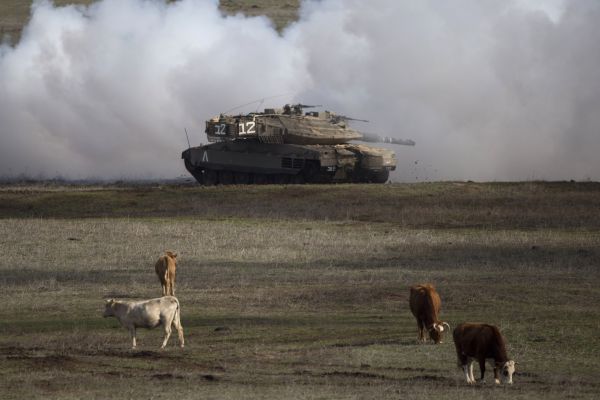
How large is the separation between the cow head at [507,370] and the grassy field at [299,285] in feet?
0.74

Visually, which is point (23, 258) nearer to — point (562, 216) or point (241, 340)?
point (241, 340)

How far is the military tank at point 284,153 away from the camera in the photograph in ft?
193

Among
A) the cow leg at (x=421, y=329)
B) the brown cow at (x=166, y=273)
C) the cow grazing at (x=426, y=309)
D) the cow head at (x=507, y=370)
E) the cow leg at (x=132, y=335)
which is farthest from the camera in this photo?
the brown cow at (x=166, y=273)

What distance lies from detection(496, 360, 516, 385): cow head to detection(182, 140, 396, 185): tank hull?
40099 millimetres

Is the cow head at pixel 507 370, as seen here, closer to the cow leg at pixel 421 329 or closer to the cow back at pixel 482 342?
the cow back at pixel 482 342

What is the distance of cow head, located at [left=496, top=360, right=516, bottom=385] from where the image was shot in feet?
59.0

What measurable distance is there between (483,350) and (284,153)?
41.7 m

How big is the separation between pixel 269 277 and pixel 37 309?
6.01 meters

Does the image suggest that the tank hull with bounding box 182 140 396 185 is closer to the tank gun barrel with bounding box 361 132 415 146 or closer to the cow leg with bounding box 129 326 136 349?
the tank gun barrel with bounding box 361 132 415 146

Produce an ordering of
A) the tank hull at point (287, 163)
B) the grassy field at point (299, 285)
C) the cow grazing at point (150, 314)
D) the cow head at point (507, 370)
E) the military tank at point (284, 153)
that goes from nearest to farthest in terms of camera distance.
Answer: the cow head at point (507, 370) < the grassy field at point (299, 285) < the cow grazing at point (150, 314) < the tank hull at point (287, 163) < the military tank at point (284, 153)

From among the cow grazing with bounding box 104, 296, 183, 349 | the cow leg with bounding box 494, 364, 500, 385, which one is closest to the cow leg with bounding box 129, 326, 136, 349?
the cow grazing with bounding box 104, 296, 183, 349

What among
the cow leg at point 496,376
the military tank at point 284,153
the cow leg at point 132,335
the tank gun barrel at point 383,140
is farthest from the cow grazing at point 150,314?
the tank gun barrel at point 383,140

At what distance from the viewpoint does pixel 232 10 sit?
380ft

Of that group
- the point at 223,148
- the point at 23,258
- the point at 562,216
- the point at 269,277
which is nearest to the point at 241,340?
the point at 269,277
